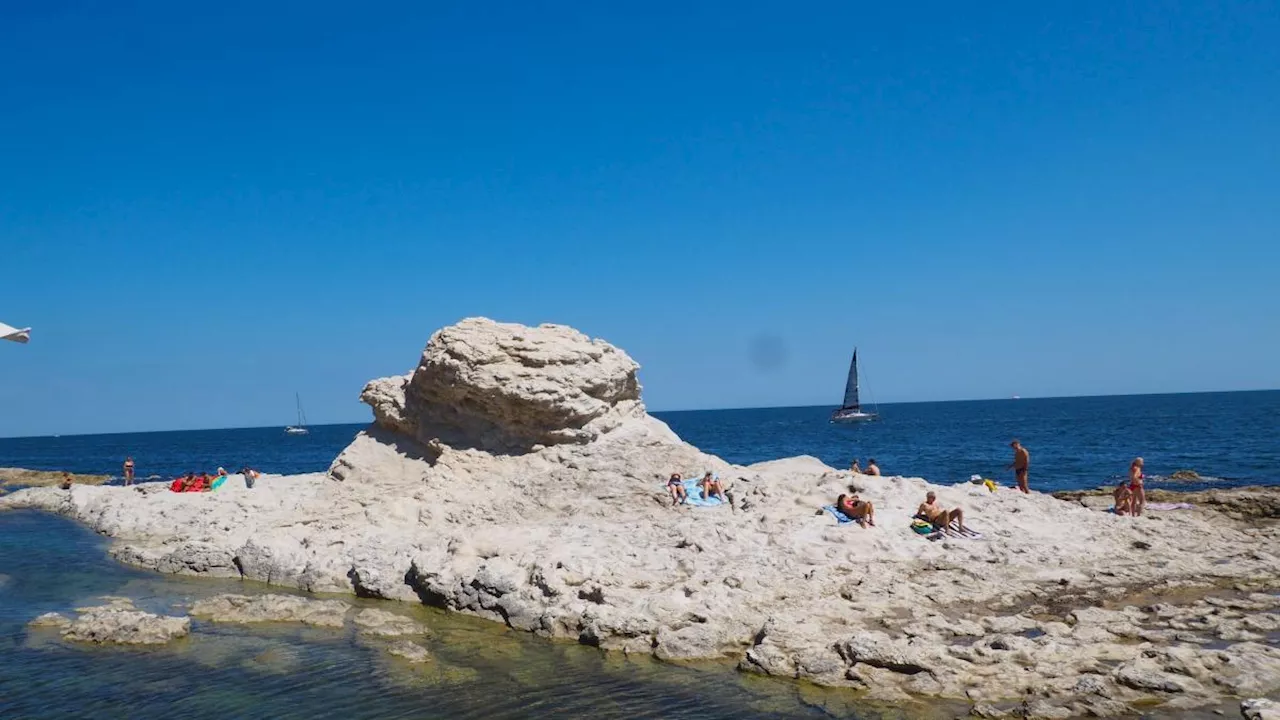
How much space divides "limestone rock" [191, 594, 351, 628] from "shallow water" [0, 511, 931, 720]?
278mm

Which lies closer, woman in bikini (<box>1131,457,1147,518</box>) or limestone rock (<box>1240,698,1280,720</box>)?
limestone rock (<box>1240,698,1280,720</box>)

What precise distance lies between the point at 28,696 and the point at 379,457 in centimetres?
1075

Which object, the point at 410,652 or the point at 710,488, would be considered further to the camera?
the point at 710,488

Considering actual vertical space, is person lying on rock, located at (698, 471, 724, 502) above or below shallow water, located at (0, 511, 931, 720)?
above

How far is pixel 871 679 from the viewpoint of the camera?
1028cm

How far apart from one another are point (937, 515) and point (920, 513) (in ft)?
1.17

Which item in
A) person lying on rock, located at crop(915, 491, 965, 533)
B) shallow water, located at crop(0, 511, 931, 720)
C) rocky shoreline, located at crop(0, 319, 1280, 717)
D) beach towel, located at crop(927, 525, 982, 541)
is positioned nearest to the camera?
shallow water, located at crop(0, 511, 931, 720)

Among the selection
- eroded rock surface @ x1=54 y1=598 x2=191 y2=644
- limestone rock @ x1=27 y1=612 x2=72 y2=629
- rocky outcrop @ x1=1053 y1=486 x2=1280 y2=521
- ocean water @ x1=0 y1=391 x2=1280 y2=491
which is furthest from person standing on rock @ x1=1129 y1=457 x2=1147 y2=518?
limestone rock @ x1=27 y1=612 x2=72 y2=629

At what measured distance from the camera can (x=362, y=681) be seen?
1102cm

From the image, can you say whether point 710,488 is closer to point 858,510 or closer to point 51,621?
point 858,510

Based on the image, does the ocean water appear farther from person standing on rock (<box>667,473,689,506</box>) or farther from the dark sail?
person standing on rock (<box>667,473,689,506</box>)

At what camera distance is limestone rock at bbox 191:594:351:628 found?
13781mm

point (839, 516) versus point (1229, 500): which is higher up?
point (839, 516)

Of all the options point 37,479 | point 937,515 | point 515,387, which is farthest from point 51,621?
point 37,479
